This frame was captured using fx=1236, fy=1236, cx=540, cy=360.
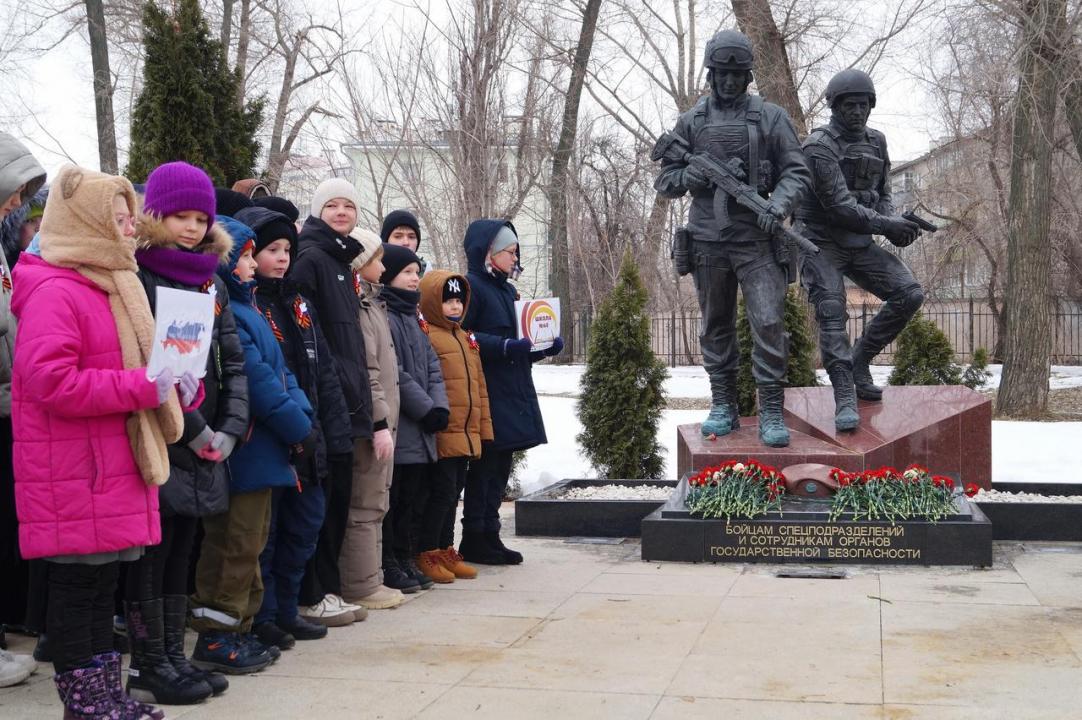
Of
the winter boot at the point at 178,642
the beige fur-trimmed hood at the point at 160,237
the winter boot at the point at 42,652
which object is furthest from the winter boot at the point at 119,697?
the beige fur-trimmed hood at the point at 160,237

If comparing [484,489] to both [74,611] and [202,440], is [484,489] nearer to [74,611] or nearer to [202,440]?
[202,440]

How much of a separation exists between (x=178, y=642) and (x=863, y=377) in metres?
6.26

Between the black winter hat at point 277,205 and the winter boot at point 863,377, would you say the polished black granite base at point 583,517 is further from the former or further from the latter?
the black winter hat at point 277,205

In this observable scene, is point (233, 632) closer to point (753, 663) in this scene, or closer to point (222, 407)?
point (222, 407)

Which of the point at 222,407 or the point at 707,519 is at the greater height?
the point at 222,407

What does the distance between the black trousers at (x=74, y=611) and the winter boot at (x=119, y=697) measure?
0.04 meters

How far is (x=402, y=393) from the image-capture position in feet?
20.1

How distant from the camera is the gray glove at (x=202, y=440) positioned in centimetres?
420

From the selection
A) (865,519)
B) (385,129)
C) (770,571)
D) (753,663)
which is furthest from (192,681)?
(385,129)

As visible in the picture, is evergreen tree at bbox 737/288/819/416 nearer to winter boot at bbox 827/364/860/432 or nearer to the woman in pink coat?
winter boot at bbox 827/364/860/432

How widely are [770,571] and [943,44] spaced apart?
10419 millimetres

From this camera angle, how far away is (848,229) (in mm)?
8859

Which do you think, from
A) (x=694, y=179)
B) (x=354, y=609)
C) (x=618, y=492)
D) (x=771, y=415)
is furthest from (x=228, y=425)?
(x=618, y=492)

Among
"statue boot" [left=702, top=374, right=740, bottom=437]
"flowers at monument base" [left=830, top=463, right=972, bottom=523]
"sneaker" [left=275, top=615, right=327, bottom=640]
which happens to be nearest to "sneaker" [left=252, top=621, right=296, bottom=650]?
"sneaker" [left=275, top=615, right=327, bottom=640]
